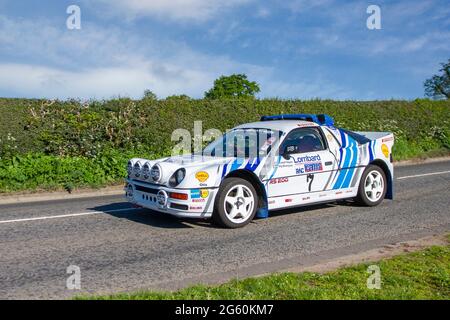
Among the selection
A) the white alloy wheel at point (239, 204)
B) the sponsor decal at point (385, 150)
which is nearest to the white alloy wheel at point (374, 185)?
the sponsor decal at point (385, 150)

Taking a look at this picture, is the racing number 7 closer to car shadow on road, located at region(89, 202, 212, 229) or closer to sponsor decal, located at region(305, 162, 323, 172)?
sponsor decal, located at region(305, 162, 323, 172)

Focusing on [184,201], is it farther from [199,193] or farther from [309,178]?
[309,178]

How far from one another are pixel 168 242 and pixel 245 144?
2.30 m

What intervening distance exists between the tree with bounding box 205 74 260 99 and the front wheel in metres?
50.3

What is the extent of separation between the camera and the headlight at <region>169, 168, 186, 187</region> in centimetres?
693

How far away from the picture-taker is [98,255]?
5996 mm

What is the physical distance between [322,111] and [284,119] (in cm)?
1111

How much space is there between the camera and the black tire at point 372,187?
8.83 meters

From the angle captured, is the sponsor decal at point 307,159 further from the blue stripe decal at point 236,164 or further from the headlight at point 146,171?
the headlight at point 146,171

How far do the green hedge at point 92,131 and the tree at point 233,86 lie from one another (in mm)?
40273

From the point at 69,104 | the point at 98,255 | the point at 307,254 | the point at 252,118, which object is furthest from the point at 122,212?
the point at 252,118

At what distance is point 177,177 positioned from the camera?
698 cm

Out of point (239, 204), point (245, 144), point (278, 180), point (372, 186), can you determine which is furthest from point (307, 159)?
point (372, 186)
